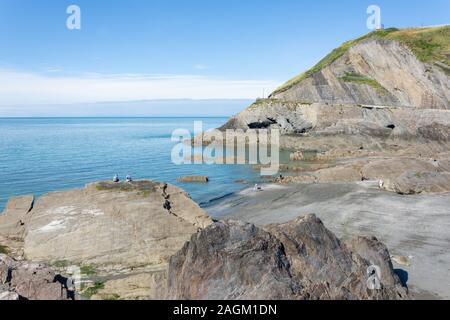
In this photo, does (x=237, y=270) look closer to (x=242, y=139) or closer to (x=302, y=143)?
(x=302, y=143)

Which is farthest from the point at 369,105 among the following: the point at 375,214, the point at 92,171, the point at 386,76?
the point at 375,214

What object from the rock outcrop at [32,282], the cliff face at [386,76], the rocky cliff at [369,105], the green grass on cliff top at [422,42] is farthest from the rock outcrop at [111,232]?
the green grass on cliff top at [422,42]

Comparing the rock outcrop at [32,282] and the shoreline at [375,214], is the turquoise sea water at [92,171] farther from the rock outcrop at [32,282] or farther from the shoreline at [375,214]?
the rock outcrop at [32,282]

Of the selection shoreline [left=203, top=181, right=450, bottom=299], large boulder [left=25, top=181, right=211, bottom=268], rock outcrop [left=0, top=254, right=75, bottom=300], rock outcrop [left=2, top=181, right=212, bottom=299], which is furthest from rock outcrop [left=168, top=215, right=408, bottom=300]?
large boulder [left=25, top=181, right=211, bottom=268]

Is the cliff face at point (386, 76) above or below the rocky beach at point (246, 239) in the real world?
above

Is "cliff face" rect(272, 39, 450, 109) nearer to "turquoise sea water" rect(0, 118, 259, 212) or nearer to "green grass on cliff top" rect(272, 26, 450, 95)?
"green grass on cliff top" rect(272, 26, 450, 95)

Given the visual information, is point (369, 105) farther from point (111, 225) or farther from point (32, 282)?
A: point (32, 282)
